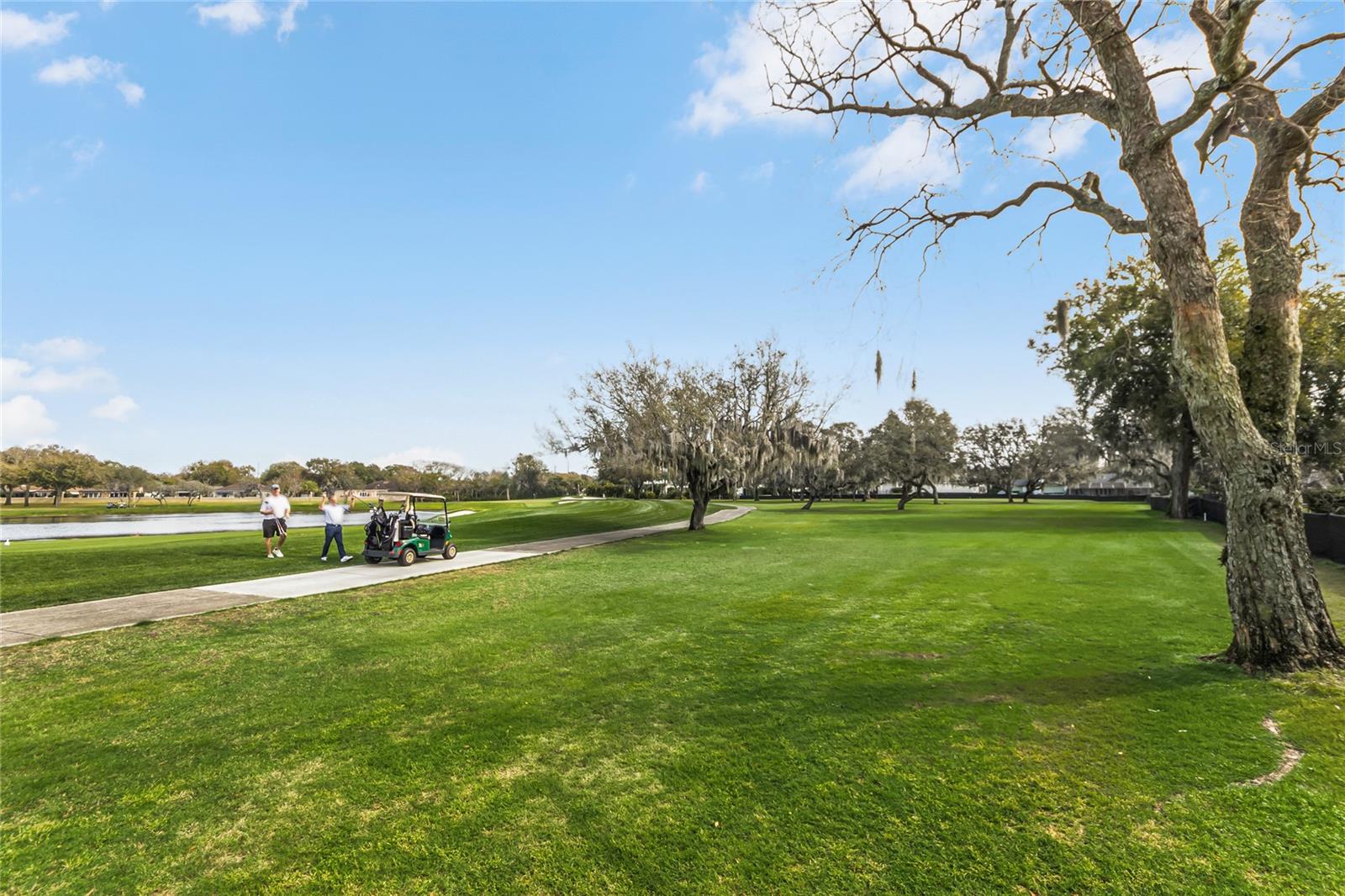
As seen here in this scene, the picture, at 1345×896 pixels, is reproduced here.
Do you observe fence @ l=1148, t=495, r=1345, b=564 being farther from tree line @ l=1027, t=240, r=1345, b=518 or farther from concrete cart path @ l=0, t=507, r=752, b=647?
concrete cart path @ l=0, t=507, r=752, b=647

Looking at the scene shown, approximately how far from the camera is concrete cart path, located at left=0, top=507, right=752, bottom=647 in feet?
25.1

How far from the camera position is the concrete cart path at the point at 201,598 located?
7641 millimetres

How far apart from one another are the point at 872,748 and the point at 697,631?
3.70 metres

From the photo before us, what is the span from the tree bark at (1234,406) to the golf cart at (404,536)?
13047 millimetres

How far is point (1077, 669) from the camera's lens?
5.96 m

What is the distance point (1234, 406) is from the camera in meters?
5.79

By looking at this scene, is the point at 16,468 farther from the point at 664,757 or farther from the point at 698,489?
the point at 664,757

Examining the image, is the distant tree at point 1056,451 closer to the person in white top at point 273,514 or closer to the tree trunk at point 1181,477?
the tree trunk at point 1181,477

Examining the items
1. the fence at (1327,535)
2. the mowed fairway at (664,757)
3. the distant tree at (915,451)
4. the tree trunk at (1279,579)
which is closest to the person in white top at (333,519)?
the mowed fairway at (664,757)

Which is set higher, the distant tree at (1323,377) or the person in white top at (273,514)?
the distant tree at (1323,377)

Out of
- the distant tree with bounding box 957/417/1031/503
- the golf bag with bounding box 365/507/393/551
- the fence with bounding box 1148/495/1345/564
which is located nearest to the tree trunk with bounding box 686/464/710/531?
the golf bag with bounding box 365/507/393/551

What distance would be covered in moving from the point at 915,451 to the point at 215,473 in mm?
112365

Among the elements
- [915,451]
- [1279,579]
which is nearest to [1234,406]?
[1279,579]

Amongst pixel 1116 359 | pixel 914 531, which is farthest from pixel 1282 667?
pixel 1116 359
